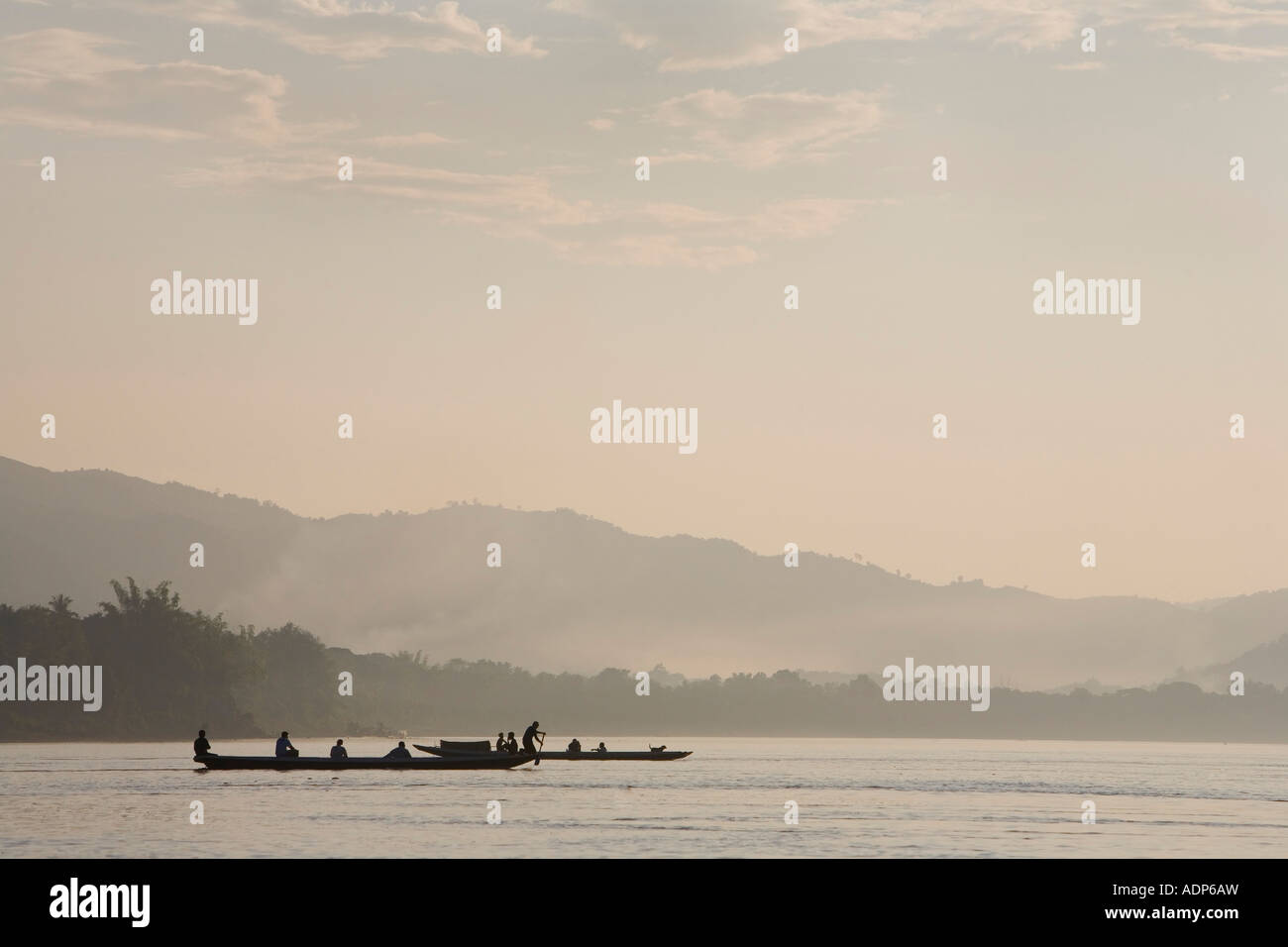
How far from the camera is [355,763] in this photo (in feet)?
352

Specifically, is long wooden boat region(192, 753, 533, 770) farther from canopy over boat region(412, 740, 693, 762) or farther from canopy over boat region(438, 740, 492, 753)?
canopy over boat region(438, 740, 492, 753)

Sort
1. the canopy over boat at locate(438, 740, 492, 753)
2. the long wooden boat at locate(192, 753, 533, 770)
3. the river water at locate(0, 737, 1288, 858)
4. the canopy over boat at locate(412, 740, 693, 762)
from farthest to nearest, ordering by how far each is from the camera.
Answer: the canopy over boat at locate(438, 740, 492, 753)
the canopy over boat at locate(412, 740, 693, 762)
the long wooden boat at locate(192, 753, 533, 770)
the river water at locate(0, 737, 1288, 858)

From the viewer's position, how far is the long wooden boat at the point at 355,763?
10512cm

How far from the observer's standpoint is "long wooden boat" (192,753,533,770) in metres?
105

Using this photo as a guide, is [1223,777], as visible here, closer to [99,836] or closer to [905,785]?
[905,785]

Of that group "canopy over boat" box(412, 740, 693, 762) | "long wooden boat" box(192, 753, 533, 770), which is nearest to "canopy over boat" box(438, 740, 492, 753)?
"canopy over boat" box(412, 740, 693, 762)

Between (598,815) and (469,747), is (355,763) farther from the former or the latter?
(598,815)

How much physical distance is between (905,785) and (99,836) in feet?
231

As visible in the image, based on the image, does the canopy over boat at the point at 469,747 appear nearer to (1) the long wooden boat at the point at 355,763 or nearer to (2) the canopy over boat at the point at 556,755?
(2) the canopy over boat at the point at 556,755

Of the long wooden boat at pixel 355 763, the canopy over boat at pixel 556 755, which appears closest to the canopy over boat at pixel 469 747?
the canopy over boat at pixel 556 755

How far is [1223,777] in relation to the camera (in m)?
153

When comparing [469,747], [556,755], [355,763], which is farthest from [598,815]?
[556,755]
